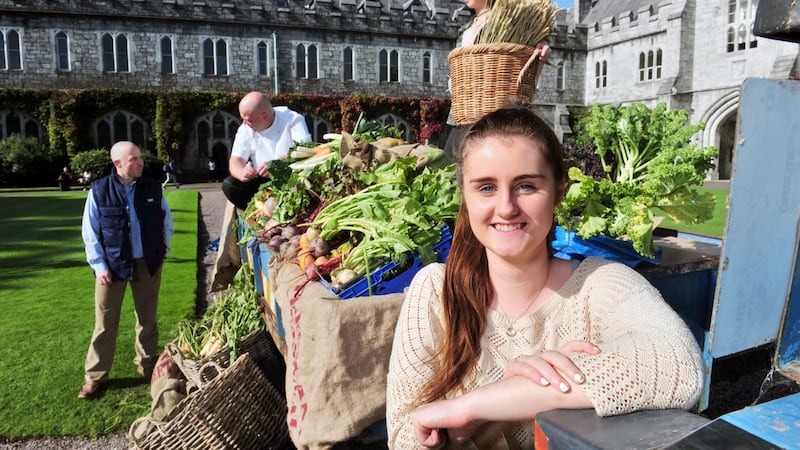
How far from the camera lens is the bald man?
16.9 ft

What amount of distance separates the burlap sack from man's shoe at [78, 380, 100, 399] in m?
2.36

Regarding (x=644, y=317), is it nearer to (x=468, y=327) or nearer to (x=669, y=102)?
(x=468, y=327)

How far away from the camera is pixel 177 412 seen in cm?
306

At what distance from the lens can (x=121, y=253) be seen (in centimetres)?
436

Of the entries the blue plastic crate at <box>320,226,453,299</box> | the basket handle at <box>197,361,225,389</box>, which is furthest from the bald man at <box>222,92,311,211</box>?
the blue plastic crate at <box>320,226,453,299</box>

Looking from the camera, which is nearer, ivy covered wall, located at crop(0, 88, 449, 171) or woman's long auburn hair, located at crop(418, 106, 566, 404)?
woman's long auburn hair, located at crop(418, 106, 566, 404)

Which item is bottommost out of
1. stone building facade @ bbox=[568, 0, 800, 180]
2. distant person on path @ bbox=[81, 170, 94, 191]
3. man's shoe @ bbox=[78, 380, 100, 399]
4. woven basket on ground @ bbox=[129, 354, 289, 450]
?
man's shoe @ bbox=[78, 380, 100, 399]

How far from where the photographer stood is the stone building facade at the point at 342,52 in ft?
86.9

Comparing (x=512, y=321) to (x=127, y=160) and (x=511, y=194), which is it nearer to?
(x=511, y=194)

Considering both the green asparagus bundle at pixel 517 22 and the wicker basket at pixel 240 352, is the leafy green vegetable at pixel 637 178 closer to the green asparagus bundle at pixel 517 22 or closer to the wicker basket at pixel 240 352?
the green asparagus bundle at pixel 517 22

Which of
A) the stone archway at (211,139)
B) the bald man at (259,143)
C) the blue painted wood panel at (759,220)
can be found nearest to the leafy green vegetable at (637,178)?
the blue painted wood panel at (759,220)

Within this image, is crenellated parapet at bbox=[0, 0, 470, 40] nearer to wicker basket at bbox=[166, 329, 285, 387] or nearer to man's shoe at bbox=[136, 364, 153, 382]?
man's shoe at bbox=[136, 364, 153, 382]

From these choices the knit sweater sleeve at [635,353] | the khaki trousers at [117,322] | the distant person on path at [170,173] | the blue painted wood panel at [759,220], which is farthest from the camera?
the distant person on path at [170,173]

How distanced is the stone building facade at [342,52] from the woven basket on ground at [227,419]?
2500cm
